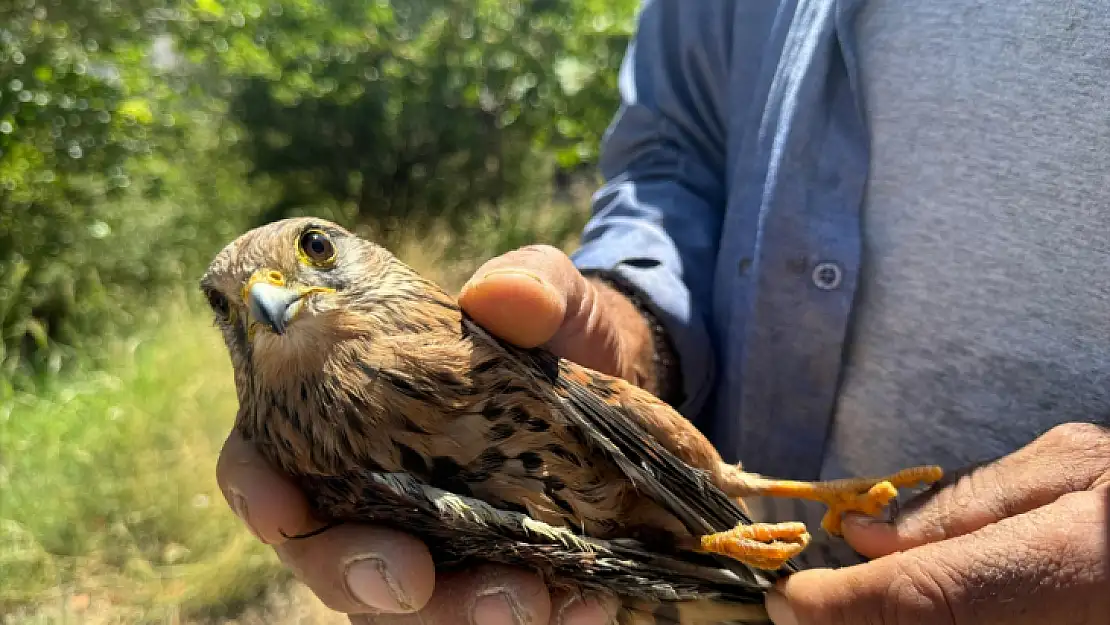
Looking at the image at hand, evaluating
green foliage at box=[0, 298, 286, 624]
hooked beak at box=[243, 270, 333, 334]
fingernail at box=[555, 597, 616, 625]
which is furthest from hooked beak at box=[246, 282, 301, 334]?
green foliage at box=[0, 298, 286, 624]

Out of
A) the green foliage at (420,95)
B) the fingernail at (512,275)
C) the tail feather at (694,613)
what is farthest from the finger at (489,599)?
the green foliage at (420,95)

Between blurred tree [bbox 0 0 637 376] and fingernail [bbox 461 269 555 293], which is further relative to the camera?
blurred tree [bbox 0 0 637 376]

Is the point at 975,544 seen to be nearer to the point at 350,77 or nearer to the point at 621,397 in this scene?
the point at 621,397

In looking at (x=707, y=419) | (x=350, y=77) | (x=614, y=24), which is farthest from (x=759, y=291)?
(x=350, y=77)

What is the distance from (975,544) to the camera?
1.35m

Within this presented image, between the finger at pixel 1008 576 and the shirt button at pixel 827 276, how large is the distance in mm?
670

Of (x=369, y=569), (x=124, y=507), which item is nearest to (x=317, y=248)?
(x=369, y=569)

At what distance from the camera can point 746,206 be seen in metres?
2.04

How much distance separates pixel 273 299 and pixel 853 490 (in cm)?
148

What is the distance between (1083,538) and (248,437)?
1.76 m

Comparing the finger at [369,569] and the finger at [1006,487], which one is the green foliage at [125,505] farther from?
the finger at [1006,487]

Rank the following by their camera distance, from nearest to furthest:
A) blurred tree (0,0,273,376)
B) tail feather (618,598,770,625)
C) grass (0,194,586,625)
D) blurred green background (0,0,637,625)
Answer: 1. tail feather (618,598,770,625)
2. grass (0,194,586,625)
3. blurred green background (0,0,637,625)
4. blurred tree (0,0,273,376)

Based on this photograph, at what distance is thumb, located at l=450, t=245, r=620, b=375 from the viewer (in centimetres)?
163

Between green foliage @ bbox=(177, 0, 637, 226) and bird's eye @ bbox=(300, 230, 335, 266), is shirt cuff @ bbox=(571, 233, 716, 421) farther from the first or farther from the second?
green foliage @ bbox=(177, 0, 637, 226)
